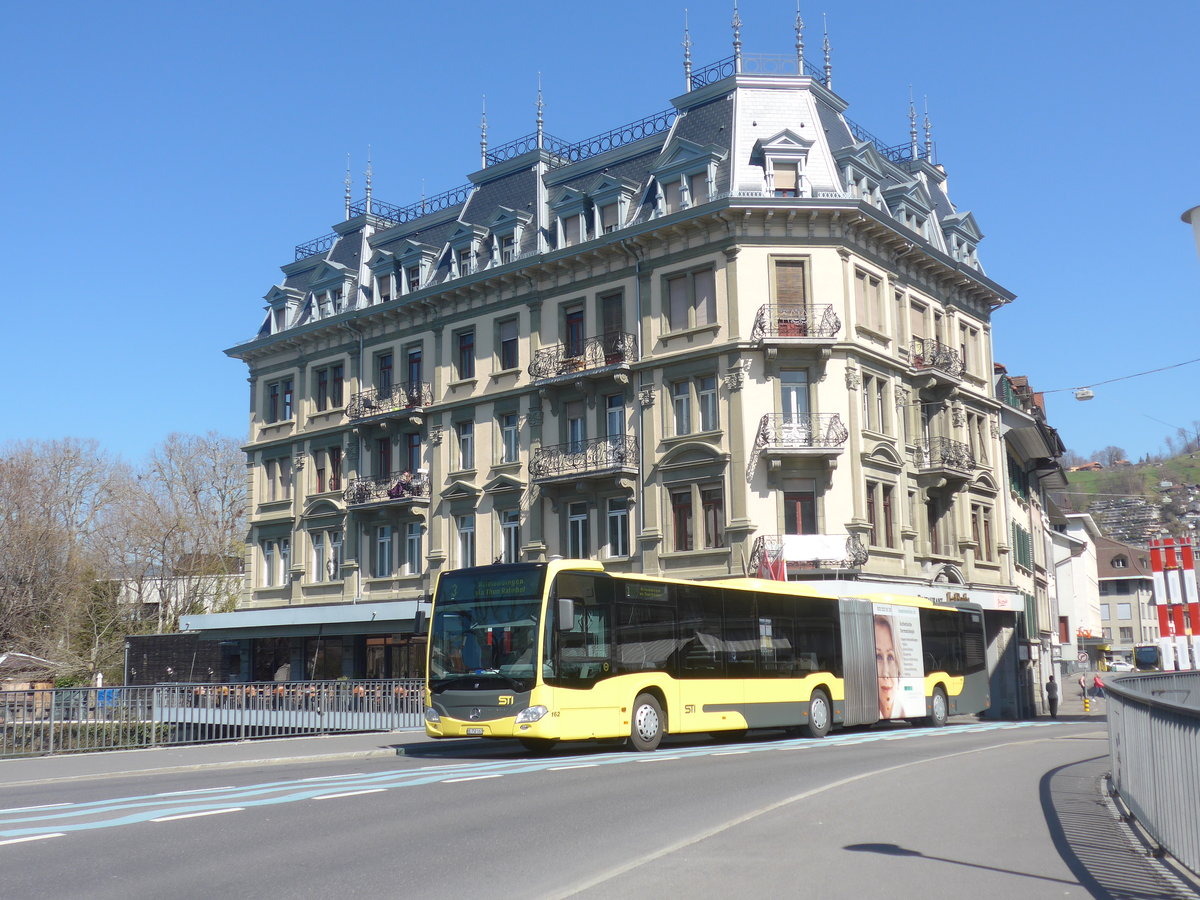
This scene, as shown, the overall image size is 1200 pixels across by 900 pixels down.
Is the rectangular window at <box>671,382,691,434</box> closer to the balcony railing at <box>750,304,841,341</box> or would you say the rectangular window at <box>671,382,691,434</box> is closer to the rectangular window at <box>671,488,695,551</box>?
the rectangular window at <box>671,488,695,551</box>

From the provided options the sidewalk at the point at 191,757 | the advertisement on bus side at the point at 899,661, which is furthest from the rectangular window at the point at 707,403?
the sidewalk at the point at 191,757

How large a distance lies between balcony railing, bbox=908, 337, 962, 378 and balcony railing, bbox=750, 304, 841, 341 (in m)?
5.05

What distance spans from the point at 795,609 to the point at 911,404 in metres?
16.0

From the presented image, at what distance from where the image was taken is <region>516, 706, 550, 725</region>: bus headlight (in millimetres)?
18250

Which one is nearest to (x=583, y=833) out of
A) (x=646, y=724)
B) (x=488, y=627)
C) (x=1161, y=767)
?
(x=1161, y=767)

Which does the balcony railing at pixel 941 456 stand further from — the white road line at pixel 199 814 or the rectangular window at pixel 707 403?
the white road line at pixel 199 814

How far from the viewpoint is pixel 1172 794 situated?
8.43 metres

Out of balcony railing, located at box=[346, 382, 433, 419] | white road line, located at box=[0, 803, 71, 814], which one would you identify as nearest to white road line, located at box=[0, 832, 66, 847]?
white road line, located at box=[0, 803, 71, 814]

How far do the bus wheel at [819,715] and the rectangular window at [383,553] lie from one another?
69.7 feet

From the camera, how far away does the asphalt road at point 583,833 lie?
8.00 m

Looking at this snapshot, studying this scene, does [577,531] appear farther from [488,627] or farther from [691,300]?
[488,627]

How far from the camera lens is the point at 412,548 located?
4228 cm

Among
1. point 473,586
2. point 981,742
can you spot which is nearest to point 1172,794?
point 473,586

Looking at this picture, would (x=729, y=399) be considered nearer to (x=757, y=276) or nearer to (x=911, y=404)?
(x=757, y=276)
